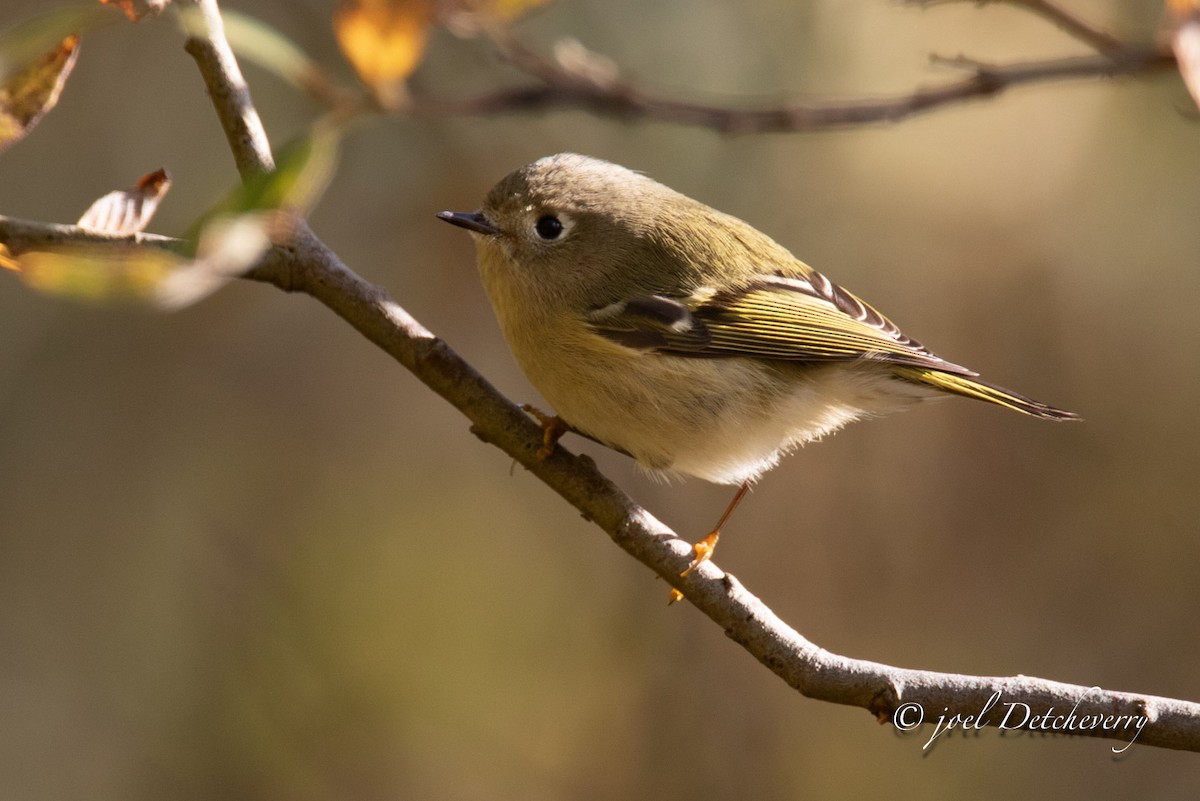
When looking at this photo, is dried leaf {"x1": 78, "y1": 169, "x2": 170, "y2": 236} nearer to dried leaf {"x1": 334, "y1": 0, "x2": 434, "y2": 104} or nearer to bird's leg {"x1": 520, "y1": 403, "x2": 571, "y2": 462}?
dried leaf {"x1": 334, "y1": 0, "x2": 434, "y2": 104}

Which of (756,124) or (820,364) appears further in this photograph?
(820,364)

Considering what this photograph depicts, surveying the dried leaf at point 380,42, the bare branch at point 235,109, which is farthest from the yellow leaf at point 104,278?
the bare branch at point 235,109

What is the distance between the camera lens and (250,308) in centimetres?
470

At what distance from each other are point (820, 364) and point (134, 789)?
3.01 meters

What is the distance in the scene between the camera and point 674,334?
2545 millimetres

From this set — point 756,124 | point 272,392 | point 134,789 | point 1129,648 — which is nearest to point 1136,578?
point 1129,648

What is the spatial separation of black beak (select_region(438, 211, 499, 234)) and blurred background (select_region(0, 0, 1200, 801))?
1.70m

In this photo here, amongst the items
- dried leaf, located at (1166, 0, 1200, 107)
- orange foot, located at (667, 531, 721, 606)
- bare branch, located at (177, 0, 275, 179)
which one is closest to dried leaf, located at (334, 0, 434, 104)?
bare branch, located at (177, 0, 275, 179)

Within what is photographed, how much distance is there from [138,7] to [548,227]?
148cm

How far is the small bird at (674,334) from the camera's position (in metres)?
2.44

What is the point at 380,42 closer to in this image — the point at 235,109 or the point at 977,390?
the point at 235,109

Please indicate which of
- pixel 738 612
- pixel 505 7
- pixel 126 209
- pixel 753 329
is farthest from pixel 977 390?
pixel 126 209

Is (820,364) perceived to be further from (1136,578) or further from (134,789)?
(134,789)

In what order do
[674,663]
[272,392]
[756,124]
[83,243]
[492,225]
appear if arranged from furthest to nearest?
1. [272,392]
2. [674,663]
3. [492,225]
4. [756,124]
5. [83,243]
